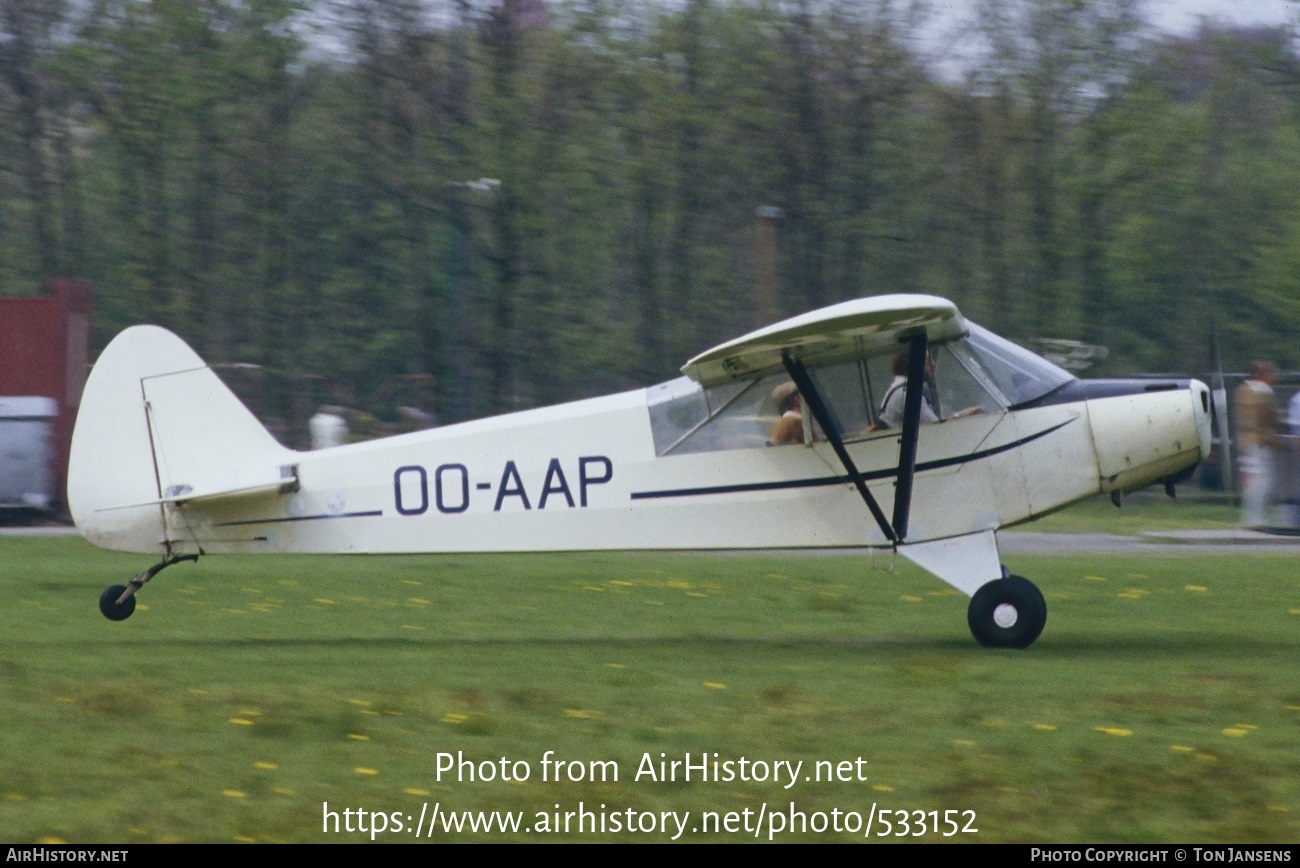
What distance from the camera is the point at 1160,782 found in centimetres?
604

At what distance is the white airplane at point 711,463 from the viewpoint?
9.46m

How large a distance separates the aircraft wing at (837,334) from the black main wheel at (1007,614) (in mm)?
1655

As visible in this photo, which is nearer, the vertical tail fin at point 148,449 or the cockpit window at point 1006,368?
the cockpit window at point 1006,368

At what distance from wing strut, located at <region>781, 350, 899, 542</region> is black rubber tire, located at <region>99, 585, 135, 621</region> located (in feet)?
15.9

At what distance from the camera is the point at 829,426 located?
944 cm

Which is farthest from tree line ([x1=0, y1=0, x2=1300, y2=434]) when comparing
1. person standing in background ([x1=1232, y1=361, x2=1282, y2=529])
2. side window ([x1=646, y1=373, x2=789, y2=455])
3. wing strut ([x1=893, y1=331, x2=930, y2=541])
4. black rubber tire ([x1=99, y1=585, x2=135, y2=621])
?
wing strut ([x1=893, y1=331, x2=930, y2=541])

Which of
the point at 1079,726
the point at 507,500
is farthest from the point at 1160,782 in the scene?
the point at 507,500

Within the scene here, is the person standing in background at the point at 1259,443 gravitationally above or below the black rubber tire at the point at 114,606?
below

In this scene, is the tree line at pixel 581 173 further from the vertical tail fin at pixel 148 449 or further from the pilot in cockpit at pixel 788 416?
the pilot in cockpit at pixel 788 416

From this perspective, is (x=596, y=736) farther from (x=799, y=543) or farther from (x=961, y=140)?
(x=961, y=140)

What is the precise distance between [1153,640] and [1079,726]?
314 centimetres

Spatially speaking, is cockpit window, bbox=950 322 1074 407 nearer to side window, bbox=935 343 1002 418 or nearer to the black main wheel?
side window, bbox=935 343 1002 418

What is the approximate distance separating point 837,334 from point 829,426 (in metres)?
0.62

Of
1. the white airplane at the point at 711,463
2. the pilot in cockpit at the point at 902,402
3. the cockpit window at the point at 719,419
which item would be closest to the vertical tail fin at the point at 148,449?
the white airplane at the point at 711,463
